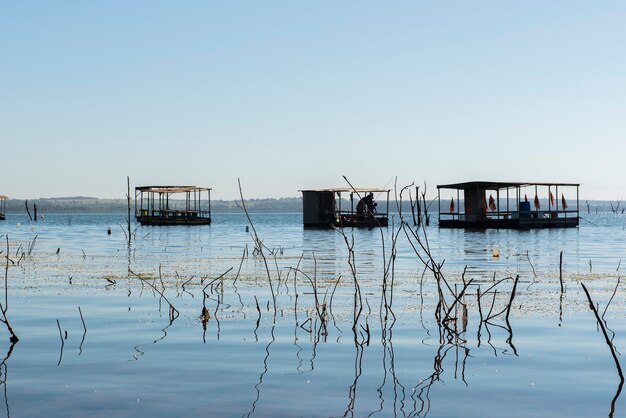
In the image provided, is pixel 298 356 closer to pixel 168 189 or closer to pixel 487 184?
pixel 487 184

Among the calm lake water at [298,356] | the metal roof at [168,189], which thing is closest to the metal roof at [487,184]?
the metal roof at [168,189]

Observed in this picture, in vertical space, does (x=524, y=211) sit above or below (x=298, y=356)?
above

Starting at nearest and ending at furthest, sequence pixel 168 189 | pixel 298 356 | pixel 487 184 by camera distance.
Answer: pixel 298 356, pixel 487 184, pixel 168 189

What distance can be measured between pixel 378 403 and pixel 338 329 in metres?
3.93

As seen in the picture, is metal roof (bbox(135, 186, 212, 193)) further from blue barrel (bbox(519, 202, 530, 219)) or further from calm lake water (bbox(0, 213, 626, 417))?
calm lake water (bbox(0, 213, 626, 417))

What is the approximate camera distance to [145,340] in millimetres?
10320

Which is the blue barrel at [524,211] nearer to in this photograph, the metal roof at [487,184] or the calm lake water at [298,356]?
the metal roof at [487,184]

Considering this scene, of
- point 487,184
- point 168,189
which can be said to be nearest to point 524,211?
point 487,184

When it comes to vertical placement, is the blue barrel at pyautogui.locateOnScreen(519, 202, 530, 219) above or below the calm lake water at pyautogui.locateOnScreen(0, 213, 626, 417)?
above

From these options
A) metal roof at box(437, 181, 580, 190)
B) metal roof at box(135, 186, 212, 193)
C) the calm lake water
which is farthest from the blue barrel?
the calm lake water

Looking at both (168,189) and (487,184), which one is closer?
(487,184)

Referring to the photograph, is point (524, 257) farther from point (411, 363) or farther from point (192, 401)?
point (192, 401)

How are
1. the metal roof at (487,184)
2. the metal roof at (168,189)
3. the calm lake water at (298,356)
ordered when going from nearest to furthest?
the calm lake water at (298,356), the metal roof at (487,184), the metal roof at (168,189)

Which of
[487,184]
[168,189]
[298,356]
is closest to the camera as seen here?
[298,356]
